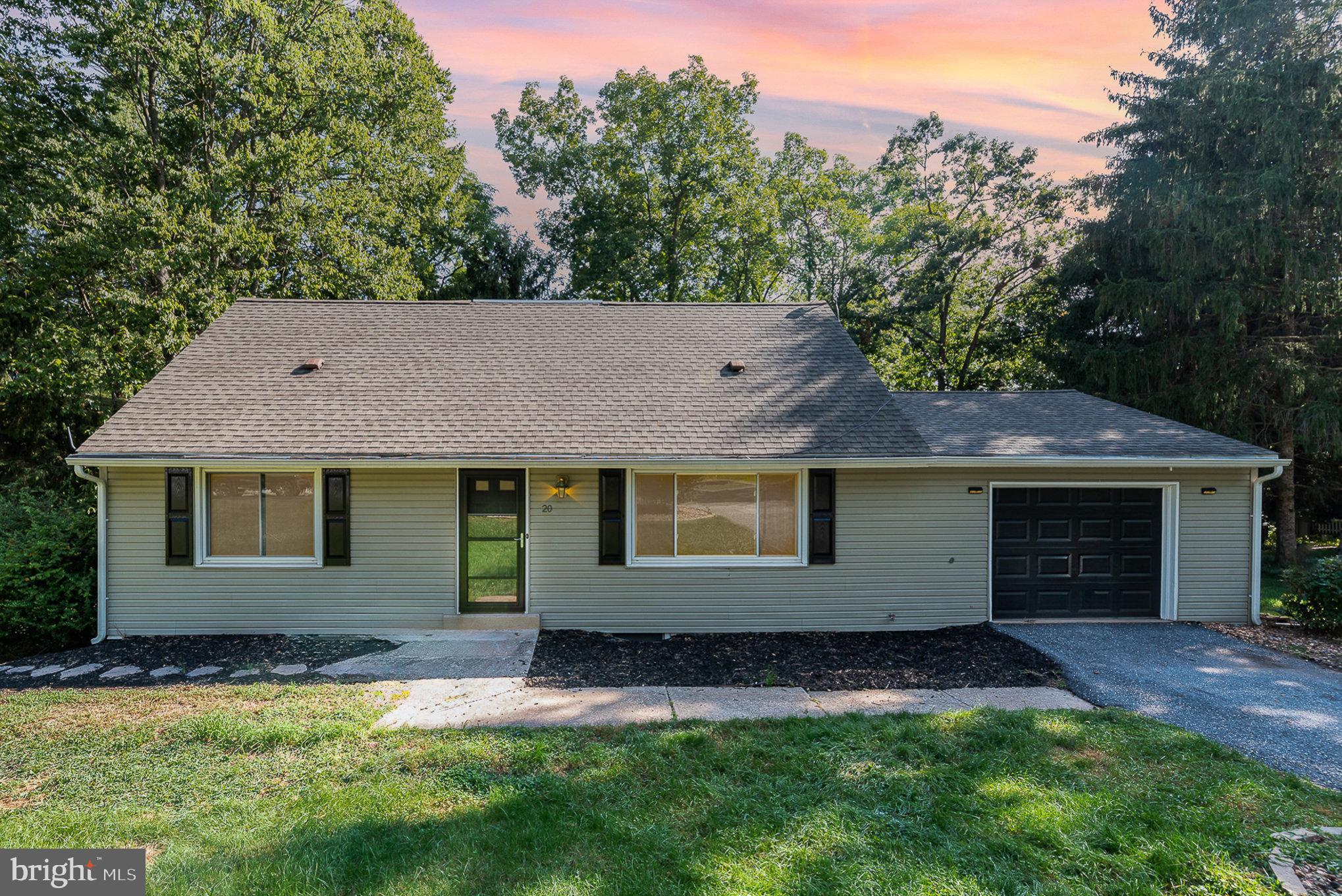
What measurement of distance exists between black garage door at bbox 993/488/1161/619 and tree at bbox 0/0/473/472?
15.0 m

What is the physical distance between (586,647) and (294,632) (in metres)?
3.67

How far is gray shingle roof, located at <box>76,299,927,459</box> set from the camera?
7875mm

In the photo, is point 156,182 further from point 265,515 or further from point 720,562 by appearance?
point 720,562

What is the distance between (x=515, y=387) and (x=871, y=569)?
17.9ft

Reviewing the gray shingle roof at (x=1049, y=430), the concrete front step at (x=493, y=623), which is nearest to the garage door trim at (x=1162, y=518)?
the gray shingle roof at (x=1049, y=430)

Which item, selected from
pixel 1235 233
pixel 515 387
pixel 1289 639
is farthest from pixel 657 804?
pixel 1235 233

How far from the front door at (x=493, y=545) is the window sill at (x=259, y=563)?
1.84 meters

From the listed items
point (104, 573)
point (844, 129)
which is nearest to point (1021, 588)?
point (104, 573)

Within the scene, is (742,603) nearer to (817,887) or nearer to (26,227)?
(817,887)

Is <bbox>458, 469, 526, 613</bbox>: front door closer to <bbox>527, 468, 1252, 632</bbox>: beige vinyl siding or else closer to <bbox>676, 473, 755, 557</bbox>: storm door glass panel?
<bbox>527, 468, 1252, 632</bbox>: beige vinyl siding

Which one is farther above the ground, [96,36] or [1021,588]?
[96,36]

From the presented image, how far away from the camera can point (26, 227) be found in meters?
12.5

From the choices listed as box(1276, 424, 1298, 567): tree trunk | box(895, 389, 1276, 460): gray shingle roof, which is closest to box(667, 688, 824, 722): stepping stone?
box(895, 389, 1276, 460): gray shingle roof

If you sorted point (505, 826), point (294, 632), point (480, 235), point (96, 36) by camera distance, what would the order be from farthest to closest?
1. point (480, 235)
2. point (96, 36)
3. point (294, 632)
4. point (505, 826)
